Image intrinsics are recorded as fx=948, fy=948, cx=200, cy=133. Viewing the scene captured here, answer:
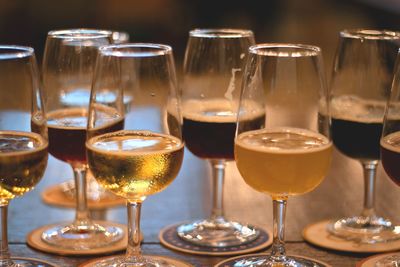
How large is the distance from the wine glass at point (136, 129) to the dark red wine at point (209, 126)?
0.76ft

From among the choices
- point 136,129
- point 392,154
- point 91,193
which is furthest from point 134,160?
point 91,193

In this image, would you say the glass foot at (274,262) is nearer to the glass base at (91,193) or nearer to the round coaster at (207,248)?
the round coaster at (207,248)

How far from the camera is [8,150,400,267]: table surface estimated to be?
157cm

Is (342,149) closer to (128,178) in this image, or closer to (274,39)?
(128,178)

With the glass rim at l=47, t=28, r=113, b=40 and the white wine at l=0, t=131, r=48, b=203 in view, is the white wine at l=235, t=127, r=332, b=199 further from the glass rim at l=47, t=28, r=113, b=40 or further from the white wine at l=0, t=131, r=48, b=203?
the glass rim at l=47, t=28, r=113, b=40

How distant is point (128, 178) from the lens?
1409 millimetres

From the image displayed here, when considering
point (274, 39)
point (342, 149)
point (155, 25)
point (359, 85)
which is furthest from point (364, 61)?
point (155, 25)

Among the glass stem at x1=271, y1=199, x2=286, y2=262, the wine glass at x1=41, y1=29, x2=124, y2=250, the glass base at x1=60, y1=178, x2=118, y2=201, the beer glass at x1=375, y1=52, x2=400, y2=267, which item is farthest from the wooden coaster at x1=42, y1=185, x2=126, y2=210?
the beer glass at x1=375, y1=52, x2=400, y2=267

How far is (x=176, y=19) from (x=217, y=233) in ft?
15.3

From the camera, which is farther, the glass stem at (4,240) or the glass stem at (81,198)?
the glass stem at (81,198)

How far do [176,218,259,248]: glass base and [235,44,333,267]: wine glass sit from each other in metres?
0.19

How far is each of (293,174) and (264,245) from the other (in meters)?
0.25

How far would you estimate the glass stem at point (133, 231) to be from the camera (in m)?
1.45

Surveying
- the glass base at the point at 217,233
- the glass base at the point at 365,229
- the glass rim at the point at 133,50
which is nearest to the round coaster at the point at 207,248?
the glass base at the point at 217,233
